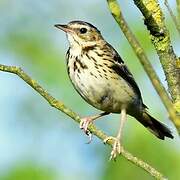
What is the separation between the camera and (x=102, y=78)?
550 centimetres

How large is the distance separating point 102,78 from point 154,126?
0.67 metres

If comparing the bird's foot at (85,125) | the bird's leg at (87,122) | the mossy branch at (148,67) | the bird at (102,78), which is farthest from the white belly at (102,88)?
the mossy branch at (148,67)

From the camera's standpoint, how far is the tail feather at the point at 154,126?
5493mm

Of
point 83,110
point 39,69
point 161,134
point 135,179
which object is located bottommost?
point 135,179

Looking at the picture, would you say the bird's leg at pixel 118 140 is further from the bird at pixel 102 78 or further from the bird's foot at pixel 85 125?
the bird's foot at pixel 85 125

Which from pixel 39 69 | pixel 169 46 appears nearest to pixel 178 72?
pixel 169 46

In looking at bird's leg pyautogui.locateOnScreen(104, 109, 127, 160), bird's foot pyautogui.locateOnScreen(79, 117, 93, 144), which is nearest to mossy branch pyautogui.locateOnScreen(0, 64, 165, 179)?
bird's leg pyautogui.locateOnScreen(104, 109, 127, 160)

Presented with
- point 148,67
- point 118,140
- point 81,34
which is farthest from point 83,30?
point 148,67

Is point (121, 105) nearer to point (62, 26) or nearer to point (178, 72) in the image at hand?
point (62, 26)

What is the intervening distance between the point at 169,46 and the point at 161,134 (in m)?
2.81

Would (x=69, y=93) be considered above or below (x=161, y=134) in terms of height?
above

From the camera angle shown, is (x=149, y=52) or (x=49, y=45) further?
(x=49, y=45)

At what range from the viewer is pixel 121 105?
229 inches

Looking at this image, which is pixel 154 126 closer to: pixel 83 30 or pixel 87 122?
pixel 87 122
